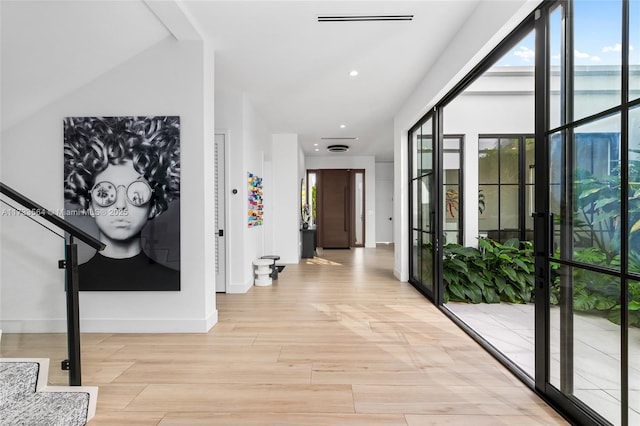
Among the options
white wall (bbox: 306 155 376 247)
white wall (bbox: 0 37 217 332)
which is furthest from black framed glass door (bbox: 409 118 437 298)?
white wall (bbox: 306 155 376 247)

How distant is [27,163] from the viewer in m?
3.14

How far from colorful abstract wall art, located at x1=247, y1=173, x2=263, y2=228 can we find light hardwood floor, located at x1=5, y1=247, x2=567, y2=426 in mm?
1611

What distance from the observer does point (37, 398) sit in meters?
1.93

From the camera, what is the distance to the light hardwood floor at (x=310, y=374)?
189cm

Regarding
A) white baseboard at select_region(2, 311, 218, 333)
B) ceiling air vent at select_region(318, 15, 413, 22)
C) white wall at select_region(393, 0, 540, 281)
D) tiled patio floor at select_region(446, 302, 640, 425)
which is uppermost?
ceiling air vent at select_region(318, 15, 413, 22)

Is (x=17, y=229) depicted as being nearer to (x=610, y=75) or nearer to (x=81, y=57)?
(x=81, y=57)

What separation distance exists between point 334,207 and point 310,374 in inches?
315

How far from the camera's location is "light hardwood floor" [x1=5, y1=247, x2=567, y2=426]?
1889mm

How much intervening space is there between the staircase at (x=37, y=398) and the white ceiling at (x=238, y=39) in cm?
237

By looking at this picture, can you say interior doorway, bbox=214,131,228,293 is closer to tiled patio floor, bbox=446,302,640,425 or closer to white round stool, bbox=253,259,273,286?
white round stool, bbox=253,259,273,286

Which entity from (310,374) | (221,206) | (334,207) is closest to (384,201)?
(334,207)

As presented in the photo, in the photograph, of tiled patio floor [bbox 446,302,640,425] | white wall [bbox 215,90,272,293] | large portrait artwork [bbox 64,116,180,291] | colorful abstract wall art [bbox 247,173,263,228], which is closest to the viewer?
tiled patio floor [bbox 446,302,640,425]

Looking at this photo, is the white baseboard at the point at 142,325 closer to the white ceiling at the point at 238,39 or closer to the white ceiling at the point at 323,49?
the white ceiling at the point at 238,39

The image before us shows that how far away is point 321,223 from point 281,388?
320 inches
